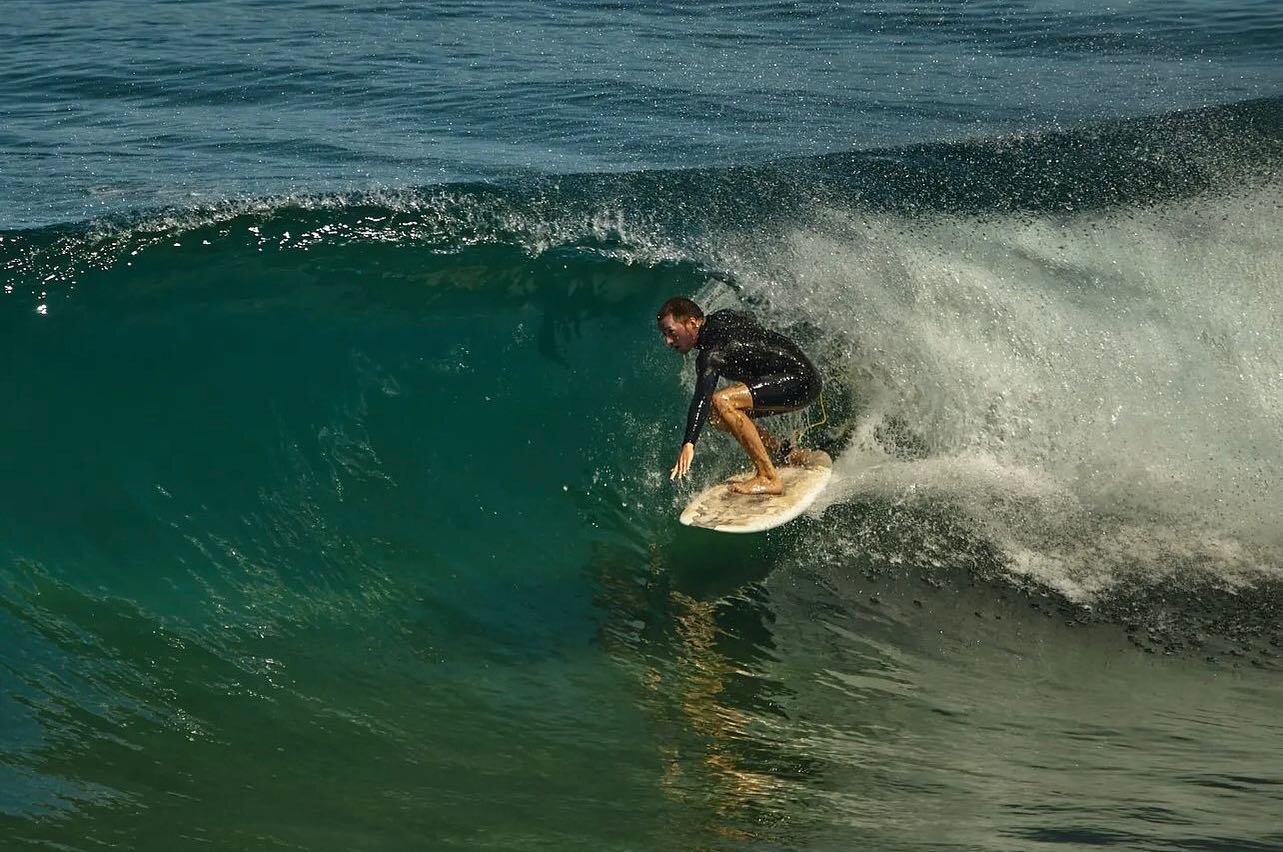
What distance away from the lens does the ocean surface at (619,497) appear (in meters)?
5.95

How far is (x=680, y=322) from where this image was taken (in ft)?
27.2

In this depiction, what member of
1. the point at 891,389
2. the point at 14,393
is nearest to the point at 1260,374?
the point at 891,389

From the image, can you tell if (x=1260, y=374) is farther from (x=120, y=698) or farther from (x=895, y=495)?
(x=120, y=698)

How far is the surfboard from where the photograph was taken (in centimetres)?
806

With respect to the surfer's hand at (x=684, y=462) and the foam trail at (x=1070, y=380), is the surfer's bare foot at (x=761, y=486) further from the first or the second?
the surfer's hand at (x=684, y=462)

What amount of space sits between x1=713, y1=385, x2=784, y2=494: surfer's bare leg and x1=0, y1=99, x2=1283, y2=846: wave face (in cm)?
48

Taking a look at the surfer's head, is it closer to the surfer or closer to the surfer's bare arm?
the surfer

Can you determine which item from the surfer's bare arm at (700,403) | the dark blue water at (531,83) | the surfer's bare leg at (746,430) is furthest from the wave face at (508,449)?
the dark blue water at (531,83)

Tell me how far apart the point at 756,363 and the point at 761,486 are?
2.48ft

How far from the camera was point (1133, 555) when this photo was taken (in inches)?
329

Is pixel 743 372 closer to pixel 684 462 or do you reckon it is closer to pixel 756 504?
pixel 756 504

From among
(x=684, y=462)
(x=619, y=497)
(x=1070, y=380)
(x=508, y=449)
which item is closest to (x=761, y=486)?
(x=684, y=462)

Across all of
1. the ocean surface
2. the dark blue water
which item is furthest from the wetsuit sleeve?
the dark blue water

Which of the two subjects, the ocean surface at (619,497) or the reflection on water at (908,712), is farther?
the ocean surface at (619,497)
